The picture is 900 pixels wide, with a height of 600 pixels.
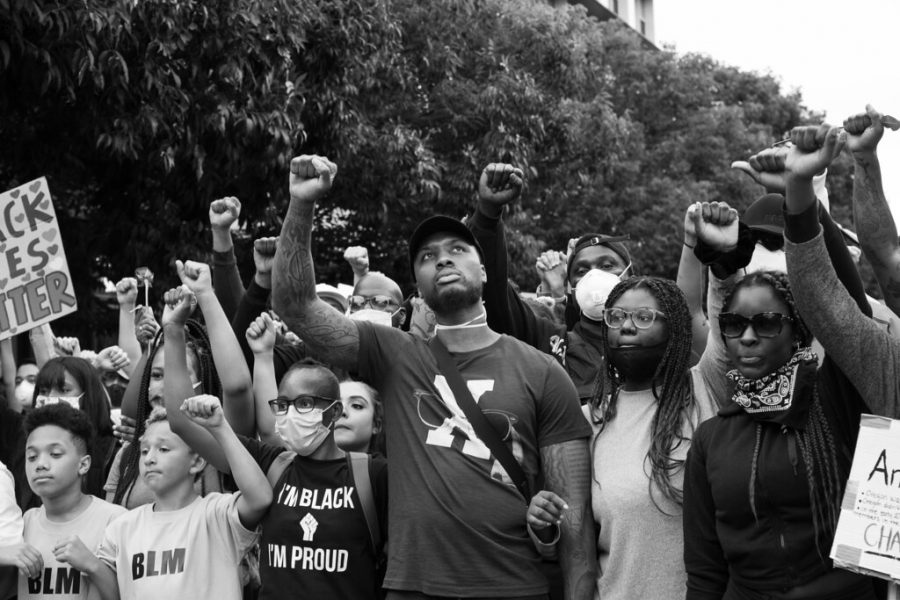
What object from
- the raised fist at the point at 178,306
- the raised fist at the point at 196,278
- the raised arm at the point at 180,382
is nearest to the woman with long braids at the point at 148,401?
the raised arm at the point at 180,382

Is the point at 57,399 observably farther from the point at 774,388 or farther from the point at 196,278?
the point at 774,388

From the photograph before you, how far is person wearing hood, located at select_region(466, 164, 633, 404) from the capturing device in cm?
451

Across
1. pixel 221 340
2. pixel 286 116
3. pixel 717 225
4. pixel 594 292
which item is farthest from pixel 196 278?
pixel 286 116

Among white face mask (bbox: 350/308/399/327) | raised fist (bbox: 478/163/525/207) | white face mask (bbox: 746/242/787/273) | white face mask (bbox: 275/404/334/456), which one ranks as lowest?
white face mask (bbox: 275/404/334/456)

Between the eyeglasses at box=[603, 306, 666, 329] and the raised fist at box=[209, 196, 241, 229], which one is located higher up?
the raised fist at box=[209, 196, 241, 229]

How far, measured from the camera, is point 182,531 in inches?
179

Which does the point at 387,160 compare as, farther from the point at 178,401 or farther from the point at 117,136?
the point at 178,401

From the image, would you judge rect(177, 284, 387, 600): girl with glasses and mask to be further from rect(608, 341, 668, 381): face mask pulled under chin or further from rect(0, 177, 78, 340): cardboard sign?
rect(0, 177, 78, 340): cardboard sign

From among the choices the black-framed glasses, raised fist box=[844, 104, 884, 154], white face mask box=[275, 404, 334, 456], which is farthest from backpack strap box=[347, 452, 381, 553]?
raised fist box=[844, 104, 884, 154]

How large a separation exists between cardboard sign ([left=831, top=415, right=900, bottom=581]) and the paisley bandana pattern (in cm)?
26

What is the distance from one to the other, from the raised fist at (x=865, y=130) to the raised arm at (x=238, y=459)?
2.43m

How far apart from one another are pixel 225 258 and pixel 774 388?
3.22 metres

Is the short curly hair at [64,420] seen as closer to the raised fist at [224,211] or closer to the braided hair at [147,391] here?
the braided hair at [147,391]

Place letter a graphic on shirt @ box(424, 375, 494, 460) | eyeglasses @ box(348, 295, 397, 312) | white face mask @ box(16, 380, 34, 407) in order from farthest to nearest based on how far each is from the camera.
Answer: white face mask @ box(16, 380, 34, 407) → eyeglasses @ box(348, 295, 397, 312) → letter a graphic on shirt @ box(424, 375, 494, 460)
